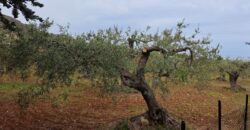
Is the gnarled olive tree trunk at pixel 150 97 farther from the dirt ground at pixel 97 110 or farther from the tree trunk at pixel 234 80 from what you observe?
the tree trunk at pixel 234 80

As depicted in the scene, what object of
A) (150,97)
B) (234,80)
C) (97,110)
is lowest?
(234,80)

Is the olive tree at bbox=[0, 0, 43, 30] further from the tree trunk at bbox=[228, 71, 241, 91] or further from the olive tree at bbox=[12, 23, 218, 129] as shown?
the tree trunk at bbox=[228, 71, 241, 91]

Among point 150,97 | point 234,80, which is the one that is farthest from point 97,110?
point 234,80

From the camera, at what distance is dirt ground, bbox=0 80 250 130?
1960 cm

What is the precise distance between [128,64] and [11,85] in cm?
1517

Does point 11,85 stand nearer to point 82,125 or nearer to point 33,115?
point 33,115

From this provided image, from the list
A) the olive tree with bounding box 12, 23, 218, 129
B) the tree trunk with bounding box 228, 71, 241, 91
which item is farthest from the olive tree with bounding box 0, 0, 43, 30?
the tree trunk with bounding box 228, 71, 241, 91

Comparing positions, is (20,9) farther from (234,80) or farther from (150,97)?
(234,80)

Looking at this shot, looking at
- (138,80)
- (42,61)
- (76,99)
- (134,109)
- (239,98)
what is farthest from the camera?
(239,98)

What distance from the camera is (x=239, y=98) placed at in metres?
36.4

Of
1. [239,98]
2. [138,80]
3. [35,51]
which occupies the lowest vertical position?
A: [239,98]

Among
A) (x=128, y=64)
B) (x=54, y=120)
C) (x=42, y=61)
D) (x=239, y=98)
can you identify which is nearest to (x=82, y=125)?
(x=54, y=120)

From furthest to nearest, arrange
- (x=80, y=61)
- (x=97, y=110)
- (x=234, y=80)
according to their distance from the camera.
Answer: (x=234, y=80) → (x=97, y=110) → (x=80, y=61)

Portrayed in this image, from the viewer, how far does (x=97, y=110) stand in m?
24.6
